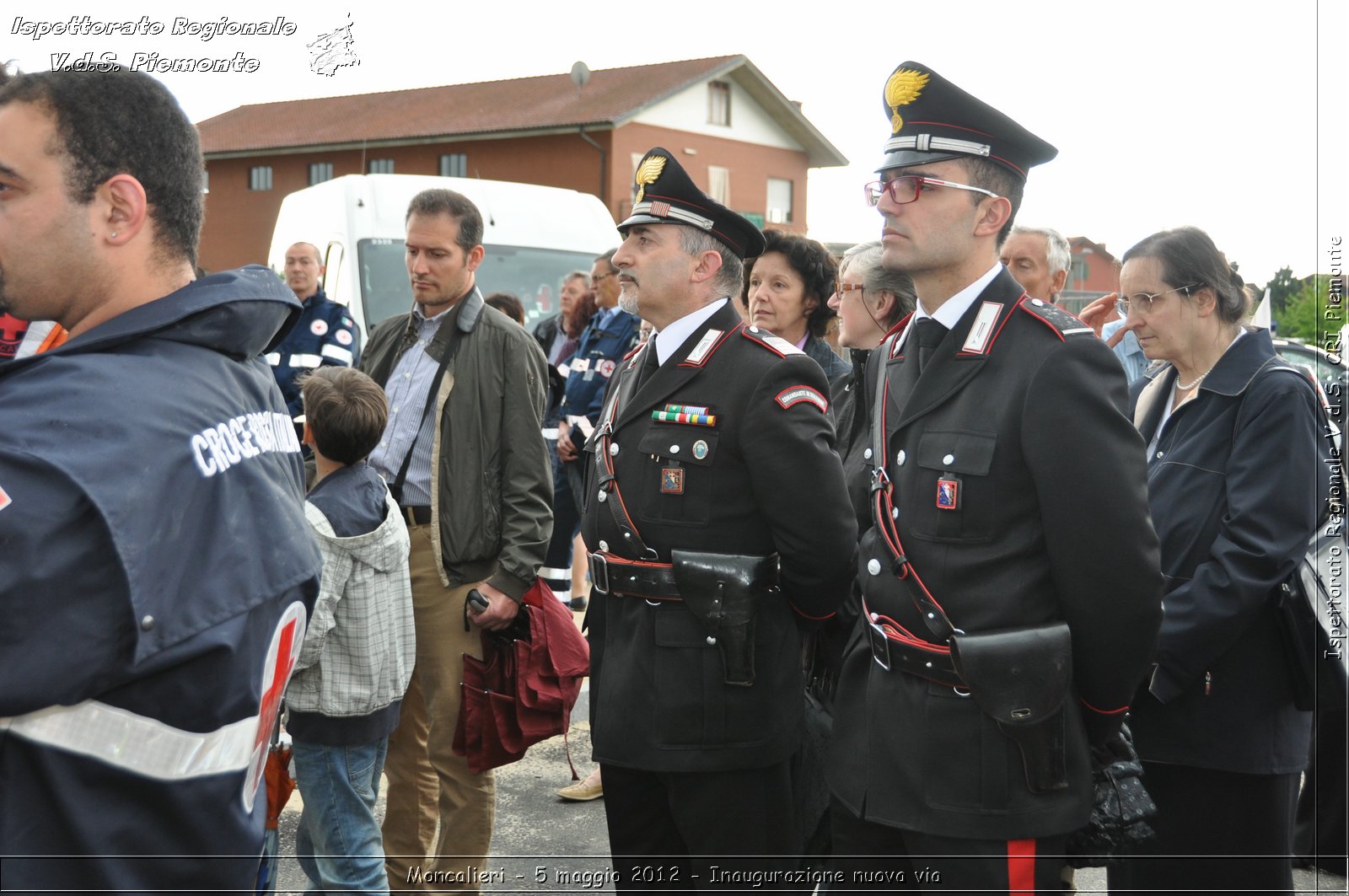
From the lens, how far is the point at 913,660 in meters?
2.37

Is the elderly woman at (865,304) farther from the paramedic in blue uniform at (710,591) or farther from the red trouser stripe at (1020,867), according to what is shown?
the red trouser stripe at (1020,867)

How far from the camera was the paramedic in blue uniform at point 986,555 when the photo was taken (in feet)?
7.34

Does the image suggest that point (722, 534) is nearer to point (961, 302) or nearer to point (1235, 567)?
point (961, 302)

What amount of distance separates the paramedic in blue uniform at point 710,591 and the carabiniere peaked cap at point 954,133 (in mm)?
717

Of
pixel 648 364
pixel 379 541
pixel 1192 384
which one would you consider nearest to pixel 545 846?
pixel 379 541

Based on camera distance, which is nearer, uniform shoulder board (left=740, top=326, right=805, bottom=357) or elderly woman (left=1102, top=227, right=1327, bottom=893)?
elderly woman (left=1102, top=227, right=1327, bottom=893)

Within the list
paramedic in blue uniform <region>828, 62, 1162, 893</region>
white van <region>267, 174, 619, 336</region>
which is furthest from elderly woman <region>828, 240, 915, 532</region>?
white van <region>267, 174, 619, 336</region>

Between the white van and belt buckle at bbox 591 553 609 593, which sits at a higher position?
the white van

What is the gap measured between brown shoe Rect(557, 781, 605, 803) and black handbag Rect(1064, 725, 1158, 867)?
285 centimetres

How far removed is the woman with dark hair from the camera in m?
4.46

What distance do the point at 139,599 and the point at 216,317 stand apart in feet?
1.49

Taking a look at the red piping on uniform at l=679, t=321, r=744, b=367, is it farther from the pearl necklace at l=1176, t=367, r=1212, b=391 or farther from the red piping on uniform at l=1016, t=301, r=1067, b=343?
the pearl necklace at l=1176, t=367, r=1212, b=391

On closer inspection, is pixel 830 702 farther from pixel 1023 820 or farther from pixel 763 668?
pixel 1023 820

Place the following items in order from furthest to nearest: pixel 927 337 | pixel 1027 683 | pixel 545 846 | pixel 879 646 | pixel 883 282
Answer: pixel 545 846 < pixel 883 282 < pixel 927 337 < pixel 879 646 < pixel 1027 683
